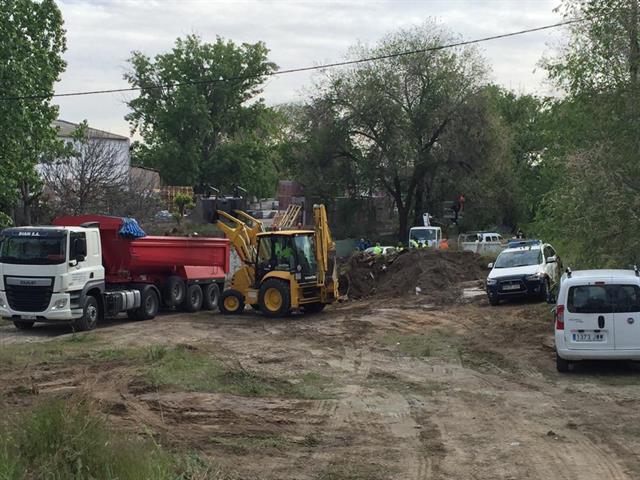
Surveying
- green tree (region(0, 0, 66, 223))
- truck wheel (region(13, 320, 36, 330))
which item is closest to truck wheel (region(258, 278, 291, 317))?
truck wheel (region(13, 320, 36, 330))

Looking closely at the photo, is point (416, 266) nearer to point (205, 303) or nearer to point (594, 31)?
point (205, 303)

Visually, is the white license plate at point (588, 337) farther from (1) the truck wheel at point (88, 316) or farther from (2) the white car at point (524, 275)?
(1) the truck wheel at point (88, 316)

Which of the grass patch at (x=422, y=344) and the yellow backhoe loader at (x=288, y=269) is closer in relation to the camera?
the grass patch at (x=422, y=344)

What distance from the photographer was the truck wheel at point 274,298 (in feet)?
81.3

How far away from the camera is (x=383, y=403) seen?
12469mm

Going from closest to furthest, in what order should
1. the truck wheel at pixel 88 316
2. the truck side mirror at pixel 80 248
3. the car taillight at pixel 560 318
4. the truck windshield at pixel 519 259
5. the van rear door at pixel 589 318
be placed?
the van rear door at pixel 589 318
the car taillight at pixel 560 318
the truck side mirror at pixel 80 248
the truck wheel at pixel 88 316
the truck windshield at pixel 519 259

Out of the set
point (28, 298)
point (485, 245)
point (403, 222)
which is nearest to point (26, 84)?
point (28, 298)

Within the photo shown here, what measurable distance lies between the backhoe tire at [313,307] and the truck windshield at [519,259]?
6119mm

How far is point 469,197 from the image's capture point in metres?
57.7

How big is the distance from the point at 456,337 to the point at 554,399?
24.6ft

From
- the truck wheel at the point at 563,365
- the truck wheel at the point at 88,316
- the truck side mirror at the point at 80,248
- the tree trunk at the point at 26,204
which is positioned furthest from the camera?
the tree trunk at the point at 26,204

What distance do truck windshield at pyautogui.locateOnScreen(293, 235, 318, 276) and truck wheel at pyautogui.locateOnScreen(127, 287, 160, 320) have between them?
4.76 metres

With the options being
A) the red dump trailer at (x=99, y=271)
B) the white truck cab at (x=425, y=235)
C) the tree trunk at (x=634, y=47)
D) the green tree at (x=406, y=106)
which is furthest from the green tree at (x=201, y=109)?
the tree trunk at (x=634, y=47)

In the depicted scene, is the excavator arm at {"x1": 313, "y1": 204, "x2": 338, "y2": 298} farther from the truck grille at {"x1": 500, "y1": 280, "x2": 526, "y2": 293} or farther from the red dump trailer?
the truck grille at {"x1": 500, "y1": 280, "x2": 526, "y2": 293}
